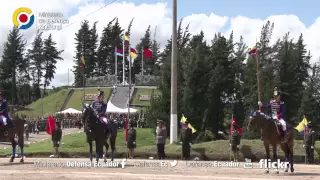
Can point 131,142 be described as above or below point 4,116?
below

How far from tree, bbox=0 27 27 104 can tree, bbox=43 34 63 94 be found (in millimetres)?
12494

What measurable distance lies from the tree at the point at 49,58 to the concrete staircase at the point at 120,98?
1445 inches

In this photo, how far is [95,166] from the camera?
66.3 ft

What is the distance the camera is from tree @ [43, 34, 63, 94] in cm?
11681

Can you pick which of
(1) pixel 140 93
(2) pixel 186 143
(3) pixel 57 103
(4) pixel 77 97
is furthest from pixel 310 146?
(3) pixel 57 103

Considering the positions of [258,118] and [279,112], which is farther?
[279,112]

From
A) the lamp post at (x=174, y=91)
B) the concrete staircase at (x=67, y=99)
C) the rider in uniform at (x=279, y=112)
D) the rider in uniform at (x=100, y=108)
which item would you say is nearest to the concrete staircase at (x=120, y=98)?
the concrete staircase at (x=67, y=99)

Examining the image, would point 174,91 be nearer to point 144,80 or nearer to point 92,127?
point 92,127

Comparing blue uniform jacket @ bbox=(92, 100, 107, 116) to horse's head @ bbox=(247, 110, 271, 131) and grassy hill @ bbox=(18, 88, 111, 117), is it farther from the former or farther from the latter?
grassy hill @ bbox=(18, 88, 111, 117)

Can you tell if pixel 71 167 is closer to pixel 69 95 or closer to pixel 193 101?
pixel 193 101

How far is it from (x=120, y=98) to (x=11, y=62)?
3295 cm

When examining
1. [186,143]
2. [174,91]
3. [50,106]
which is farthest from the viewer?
[50,106]

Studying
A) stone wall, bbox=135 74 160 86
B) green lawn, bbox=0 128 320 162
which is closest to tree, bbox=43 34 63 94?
stone wall, bbox=135 74 160 86

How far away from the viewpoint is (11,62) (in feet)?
332
